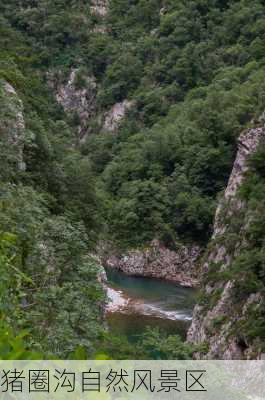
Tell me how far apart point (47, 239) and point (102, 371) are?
5.72 meters

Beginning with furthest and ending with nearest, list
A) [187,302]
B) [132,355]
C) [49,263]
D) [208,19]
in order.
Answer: [208,19] → [187,302] → [49,263] → [132,355]

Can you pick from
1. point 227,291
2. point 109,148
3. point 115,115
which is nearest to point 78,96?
point 115,115

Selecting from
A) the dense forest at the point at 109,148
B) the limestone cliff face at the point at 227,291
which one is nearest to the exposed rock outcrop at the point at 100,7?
the dense forest at the point at 109,148

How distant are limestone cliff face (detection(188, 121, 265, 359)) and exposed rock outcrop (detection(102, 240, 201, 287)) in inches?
488

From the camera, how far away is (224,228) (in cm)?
2397

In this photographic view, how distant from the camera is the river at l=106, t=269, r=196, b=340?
81.8 ft

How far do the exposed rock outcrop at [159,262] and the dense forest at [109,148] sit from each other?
1.97 feet

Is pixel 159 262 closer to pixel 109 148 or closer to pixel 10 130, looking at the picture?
pixel 109 148

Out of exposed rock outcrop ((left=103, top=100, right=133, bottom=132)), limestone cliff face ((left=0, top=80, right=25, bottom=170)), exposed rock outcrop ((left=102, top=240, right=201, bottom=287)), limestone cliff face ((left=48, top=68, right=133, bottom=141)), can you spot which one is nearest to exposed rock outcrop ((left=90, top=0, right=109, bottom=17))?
limestone cliff face ((left=48, top=68, right=133, bottom=141))

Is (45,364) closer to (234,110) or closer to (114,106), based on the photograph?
(234,110)

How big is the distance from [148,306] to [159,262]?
1014 centimetres

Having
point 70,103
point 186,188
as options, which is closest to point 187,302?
point 186,188

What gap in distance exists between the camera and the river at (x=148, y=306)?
24938mm

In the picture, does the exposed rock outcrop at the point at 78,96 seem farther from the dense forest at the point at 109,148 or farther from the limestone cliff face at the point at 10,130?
the limestone cliff face at the point at 10,130
